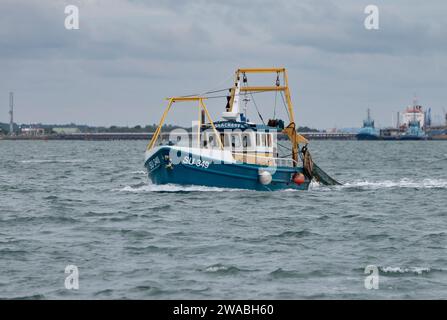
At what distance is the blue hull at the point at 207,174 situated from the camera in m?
37.8

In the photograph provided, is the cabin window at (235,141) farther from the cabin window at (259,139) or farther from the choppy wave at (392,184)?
the choppy wave at (392,184)

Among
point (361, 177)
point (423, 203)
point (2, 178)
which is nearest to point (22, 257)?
point (423, 203)

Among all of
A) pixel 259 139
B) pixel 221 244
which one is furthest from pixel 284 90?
pixel 221 244

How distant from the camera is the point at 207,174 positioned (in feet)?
126

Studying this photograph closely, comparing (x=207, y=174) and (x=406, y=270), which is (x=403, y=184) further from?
(x=406, y=270)

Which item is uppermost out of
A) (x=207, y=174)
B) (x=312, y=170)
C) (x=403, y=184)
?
(x=207, y=174)

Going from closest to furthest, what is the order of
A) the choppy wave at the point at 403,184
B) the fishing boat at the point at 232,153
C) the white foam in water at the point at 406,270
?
the white foam in water at the point at 406,270 < the fishing boat at the point at 232,153 < the choppy wave at the point at 403,184

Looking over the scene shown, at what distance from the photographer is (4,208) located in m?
34.4

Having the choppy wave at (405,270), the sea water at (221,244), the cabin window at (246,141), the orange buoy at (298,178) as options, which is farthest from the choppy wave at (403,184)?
the choppy wave at (405,270)

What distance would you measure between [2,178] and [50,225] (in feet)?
94.0

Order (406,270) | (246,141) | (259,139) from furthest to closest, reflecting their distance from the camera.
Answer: (259,139), (246,141), (406,270)

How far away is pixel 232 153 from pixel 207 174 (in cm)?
153

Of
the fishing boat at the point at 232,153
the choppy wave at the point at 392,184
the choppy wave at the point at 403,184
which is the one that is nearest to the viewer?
the fishing boat at the point at 232,153

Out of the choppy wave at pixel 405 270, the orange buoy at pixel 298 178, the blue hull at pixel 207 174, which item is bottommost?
the choppy wave at pixel 405 270
